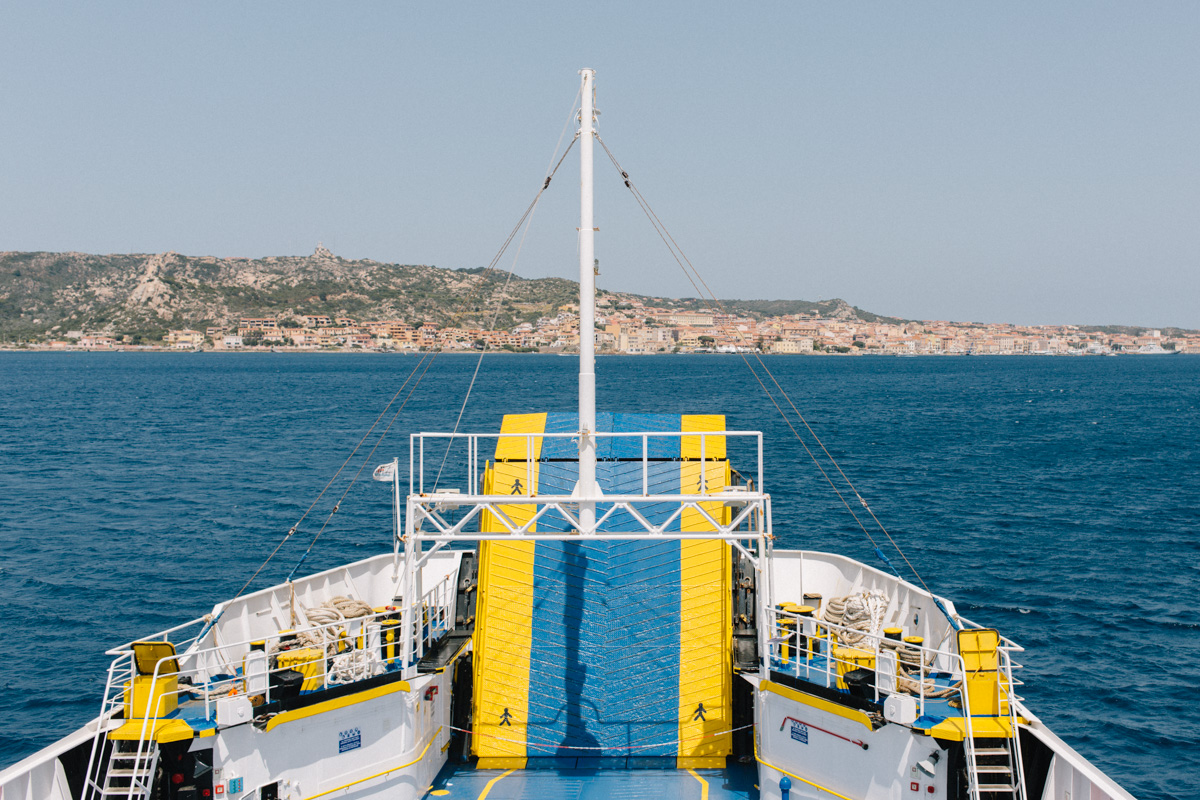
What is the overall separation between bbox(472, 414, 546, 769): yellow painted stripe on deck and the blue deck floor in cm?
66

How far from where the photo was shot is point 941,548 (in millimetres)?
36344

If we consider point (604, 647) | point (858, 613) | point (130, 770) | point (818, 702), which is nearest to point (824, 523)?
point (858, 613)

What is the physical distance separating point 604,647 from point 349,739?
16.4 feet

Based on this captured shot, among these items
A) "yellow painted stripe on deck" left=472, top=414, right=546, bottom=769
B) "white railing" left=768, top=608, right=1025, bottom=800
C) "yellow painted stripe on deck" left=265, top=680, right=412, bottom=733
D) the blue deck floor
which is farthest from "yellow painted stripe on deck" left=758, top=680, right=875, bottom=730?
"yellow painted stripe on deck" left=265, top=680, right=412, bottom=733

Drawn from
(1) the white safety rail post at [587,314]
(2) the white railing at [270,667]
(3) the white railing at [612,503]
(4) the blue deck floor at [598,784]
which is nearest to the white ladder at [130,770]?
(2) the white railing at [270,667]

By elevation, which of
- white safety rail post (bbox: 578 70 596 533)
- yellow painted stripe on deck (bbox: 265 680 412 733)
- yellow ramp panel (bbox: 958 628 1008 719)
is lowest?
yellow painted stripe on deck (bbox: 265 680 412 733)

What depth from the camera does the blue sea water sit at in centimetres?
2291

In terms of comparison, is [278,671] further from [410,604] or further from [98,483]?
[98,483]

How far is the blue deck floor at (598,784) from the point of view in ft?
46.5

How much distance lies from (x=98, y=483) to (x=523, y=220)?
4448cm

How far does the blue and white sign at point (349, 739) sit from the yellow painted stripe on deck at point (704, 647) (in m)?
5.78

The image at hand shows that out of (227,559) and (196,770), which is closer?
(196,770)

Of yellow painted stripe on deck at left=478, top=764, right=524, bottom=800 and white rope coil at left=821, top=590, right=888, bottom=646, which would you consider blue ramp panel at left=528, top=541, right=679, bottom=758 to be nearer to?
yellow painted stripe on deck at left=478, top=764, right=524, bottom=800

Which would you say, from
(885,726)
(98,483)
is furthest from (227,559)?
(885,726)
